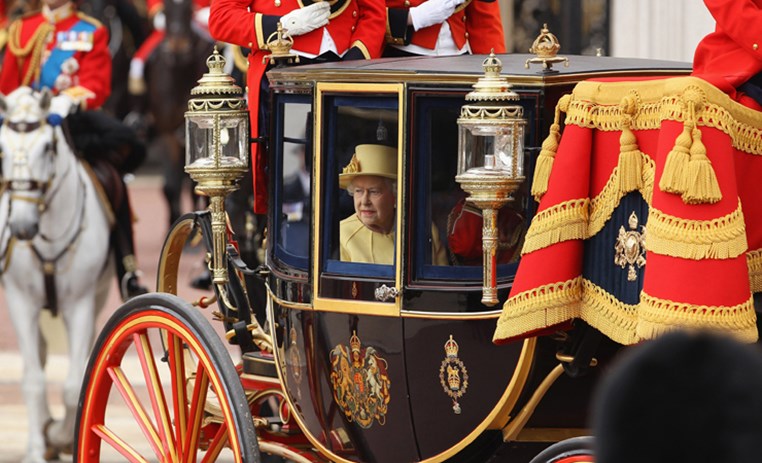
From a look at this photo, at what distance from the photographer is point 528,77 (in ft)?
11.1

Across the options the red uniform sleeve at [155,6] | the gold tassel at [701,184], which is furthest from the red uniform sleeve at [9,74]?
the red uniform sleeve at [155,6]

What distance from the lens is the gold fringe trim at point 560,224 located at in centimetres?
308

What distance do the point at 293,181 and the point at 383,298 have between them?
0.49 meters

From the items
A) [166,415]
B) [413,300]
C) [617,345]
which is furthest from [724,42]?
[166,415]

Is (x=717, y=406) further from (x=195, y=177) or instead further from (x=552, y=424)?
(x=195, y=177)

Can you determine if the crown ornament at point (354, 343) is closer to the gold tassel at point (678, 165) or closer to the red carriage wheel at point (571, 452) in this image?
the red carriage wheel at point (571, 452)

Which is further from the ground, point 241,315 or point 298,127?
point 298,127

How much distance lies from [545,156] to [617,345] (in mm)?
486

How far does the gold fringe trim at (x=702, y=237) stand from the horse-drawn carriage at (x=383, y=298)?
1.41 feet

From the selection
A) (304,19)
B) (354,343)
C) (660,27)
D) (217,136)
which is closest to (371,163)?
(354,343)

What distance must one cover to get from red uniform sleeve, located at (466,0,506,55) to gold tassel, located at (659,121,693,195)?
1.96m

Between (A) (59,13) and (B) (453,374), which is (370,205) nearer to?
(B) (453,374)

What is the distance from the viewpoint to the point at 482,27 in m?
4.76

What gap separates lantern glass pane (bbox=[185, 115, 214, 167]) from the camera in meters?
4.00
